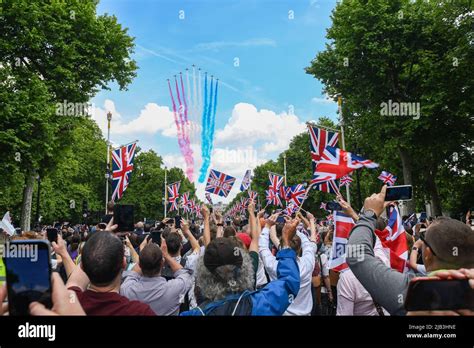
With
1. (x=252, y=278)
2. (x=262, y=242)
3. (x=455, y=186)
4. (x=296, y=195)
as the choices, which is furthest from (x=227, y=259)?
(x=455, y=186)

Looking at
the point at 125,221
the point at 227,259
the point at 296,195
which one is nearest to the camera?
the point at 227,259

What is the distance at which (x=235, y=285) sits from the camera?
2.70 meters

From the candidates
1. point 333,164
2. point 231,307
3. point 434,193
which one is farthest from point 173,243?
point 434,193

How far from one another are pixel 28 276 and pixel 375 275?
2005 millimetres

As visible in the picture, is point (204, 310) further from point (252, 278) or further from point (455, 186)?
point (455, 186)

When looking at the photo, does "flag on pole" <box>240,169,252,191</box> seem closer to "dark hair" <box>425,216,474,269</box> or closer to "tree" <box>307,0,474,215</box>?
"tree" <box>307,0,474,215</box>

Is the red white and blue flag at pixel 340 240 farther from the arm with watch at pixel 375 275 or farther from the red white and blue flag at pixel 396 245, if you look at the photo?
the arm with watch at pixel 375 275

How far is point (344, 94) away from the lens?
27578mm

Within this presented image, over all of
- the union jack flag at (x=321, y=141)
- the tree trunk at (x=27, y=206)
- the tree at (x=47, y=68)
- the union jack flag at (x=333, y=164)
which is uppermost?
the tree at (x=47, y=68)

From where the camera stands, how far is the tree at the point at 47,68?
66.5 feet

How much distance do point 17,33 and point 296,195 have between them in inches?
697

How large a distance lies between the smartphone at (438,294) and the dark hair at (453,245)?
1.26 ft

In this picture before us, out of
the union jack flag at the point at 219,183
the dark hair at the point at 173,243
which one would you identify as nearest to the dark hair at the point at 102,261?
the dark hair at the point at 173,243

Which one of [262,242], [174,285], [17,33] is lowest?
[174,285]
